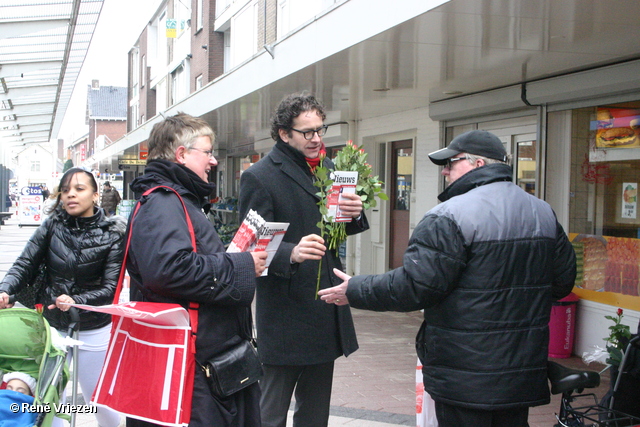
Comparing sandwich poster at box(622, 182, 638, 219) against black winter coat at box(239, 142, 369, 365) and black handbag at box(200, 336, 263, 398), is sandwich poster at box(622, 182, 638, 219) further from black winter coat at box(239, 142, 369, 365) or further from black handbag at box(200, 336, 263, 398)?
black handbag at box(200, 336, 263, 398)

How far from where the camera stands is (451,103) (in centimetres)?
869

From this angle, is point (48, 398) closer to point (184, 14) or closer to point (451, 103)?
point (451, 103)

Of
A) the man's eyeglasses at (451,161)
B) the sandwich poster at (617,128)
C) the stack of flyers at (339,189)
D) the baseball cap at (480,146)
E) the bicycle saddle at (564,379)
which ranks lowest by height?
the bicycle saddle at (564,379)

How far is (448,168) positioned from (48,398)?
2173 millimetres

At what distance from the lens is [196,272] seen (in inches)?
90.8

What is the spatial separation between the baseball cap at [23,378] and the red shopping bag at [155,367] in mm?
858

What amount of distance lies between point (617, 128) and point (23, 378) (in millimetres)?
6099

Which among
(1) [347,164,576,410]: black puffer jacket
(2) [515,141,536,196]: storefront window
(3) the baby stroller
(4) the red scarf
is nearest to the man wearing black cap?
Answer: (1) [347,164,576,410]: black puffer jacket

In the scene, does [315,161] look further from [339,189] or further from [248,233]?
[248,233]

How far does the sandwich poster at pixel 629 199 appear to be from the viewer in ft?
21.4

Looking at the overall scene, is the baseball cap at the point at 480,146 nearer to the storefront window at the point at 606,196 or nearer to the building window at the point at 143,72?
the storefront window at the point at 606,196

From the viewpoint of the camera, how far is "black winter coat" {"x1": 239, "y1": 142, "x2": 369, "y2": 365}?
3.04 meters

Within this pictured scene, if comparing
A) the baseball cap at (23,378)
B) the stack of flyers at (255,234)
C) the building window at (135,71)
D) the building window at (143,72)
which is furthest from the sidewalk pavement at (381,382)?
the building window at (135,71)

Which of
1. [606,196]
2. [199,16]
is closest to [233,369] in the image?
[606,196]
